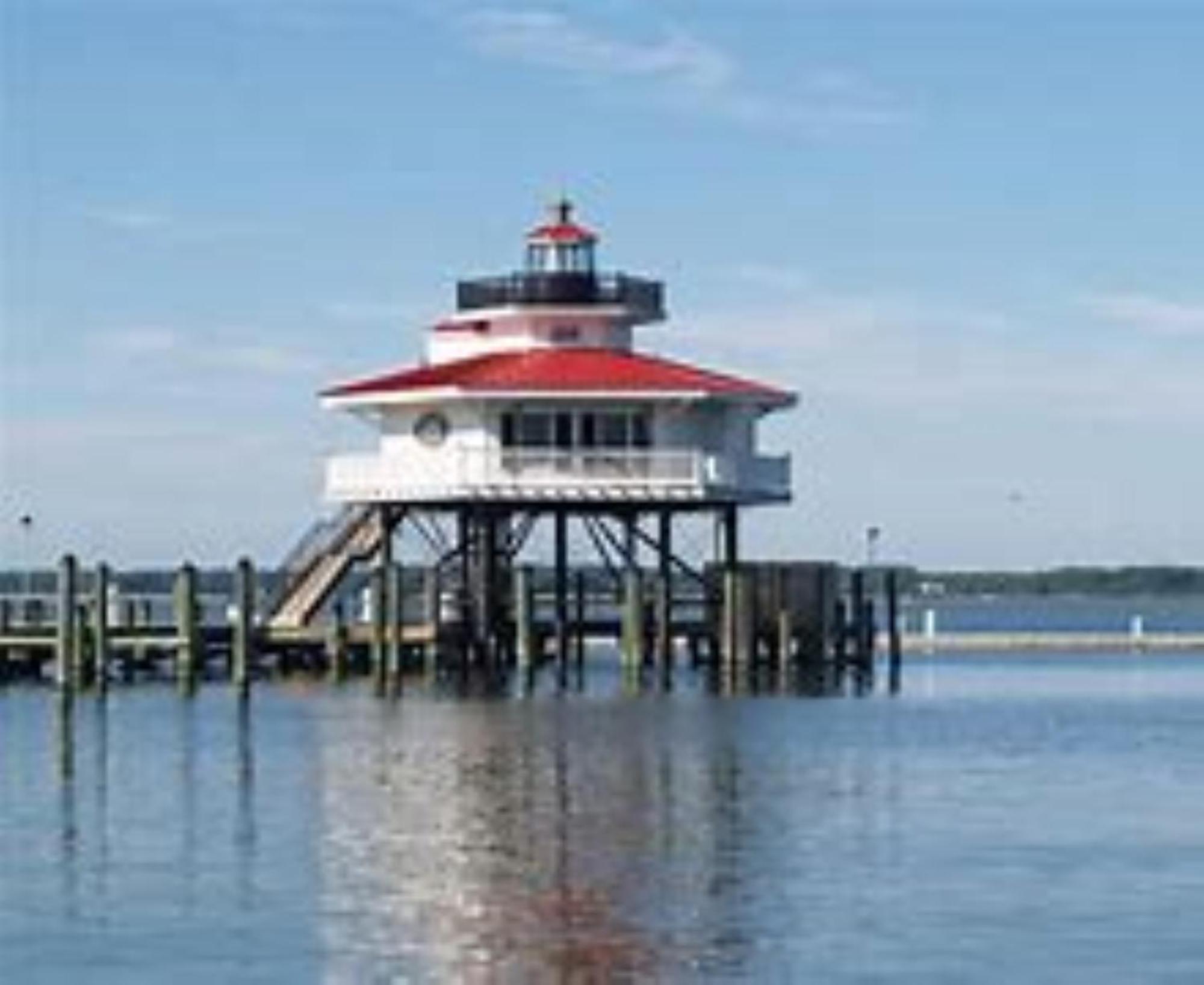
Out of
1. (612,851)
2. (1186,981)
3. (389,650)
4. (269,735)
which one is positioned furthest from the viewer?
(389,650)

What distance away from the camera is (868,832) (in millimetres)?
46438

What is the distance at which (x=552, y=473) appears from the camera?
78125 millimetres

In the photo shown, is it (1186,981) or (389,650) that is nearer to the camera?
(1186,981)

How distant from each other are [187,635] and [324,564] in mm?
7147

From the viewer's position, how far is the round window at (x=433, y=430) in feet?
261

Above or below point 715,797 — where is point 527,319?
above

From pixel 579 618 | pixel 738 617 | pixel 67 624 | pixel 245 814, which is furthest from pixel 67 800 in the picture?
pixel 579 618

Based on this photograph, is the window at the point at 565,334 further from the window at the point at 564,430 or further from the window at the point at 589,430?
the window at the point at 589,430

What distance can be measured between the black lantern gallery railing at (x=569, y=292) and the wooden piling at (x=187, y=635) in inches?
414

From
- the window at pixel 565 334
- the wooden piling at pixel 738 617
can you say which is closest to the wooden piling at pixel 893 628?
the wooden piling at pixel 738 617

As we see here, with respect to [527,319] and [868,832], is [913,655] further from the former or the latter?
[868,832]

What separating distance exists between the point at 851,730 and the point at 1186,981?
34165 mm

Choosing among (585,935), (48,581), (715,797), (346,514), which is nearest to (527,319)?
(346,514)

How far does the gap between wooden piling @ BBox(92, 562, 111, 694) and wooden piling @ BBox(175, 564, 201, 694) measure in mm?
1569
